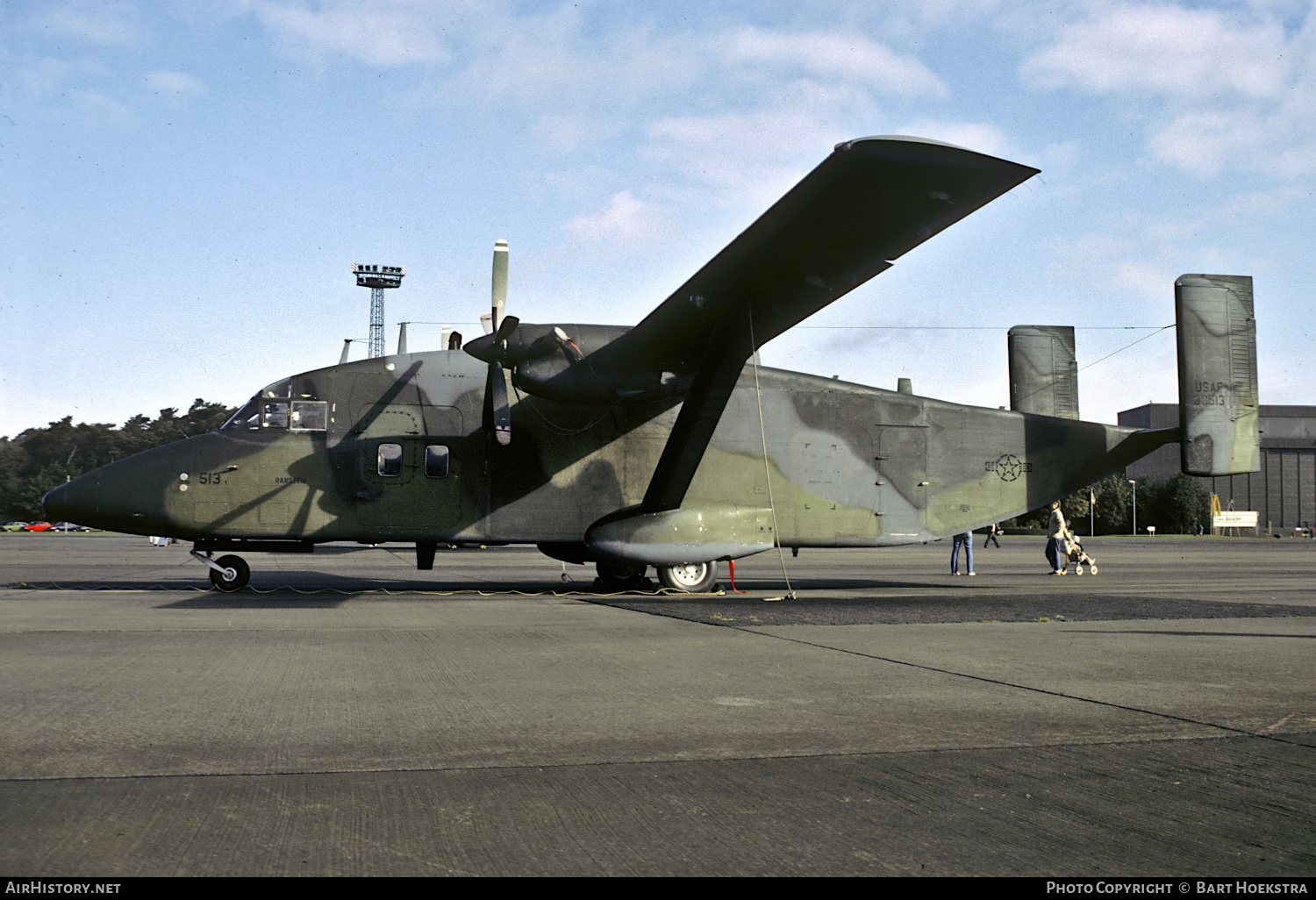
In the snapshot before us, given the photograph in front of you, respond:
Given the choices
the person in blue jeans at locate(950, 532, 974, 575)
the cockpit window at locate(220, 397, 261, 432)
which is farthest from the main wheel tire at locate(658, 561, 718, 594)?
the person in blue jeans at locate(950, 532, 974, 575)

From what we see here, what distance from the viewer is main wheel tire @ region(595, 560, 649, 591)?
16250mm

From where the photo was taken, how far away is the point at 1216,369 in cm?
1652

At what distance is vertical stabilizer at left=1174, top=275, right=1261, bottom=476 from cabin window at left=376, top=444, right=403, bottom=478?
13844 millimetres

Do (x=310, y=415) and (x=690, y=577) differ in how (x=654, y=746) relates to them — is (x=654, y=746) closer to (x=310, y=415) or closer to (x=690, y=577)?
(x=690, y=577)

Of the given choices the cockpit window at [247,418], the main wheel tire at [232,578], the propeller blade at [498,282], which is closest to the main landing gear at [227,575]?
the main wheel tire at [232,578]

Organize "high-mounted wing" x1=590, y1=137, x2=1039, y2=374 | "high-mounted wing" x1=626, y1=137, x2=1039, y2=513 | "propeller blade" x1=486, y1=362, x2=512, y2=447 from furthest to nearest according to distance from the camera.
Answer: "propeller blade" x1=486, y1=362, x2=512, y2=447, "high-mounted wing" x1=626, y1=137, x2=1039, y2=513, "high-mounted wing" x1=590, y1=137, x2=1039, y2=374

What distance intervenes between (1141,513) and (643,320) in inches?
3661

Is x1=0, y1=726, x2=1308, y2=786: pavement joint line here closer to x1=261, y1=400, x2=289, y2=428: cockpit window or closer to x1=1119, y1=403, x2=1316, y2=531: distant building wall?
x1=261, y1=400, x2=289, y2=428: cockpit window

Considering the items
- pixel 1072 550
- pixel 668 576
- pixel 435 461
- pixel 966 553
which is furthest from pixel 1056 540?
pixel 435 461

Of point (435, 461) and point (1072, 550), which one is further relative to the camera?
point (1072, 550)

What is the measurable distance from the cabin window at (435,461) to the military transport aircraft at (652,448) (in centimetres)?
3

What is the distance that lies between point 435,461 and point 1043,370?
1285 centimetres

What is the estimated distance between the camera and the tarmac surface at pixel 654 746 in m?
3.08

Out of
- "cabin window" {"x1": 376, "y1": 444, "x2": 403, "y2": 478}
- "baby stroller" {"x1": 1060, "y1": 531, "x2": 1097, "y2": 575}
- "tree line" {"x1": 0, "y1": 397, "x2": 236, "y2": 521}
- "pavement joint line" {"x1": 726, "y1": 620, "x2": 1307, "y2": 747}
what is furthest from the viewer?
"tree line" {"x1": 0, "y1": 397, "x2": 236, "y2": 521}
